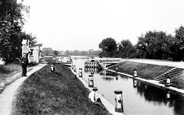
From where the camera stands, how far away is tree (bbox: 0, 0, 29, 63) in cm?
2778

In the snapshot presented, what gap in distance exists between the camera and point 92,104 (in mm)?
16594

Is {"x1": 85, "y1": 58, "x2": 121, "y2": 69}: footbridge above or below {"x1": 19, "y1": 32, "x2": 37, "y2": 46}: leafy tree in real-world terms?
below

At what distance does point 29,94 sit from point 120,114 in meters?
7.43

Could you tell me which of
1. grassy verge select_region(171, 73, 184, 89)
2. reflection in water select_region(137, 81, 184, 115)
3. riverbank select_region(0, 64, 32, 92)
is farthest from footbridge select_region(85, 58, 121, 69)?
riverbank select_region(0, 64, 32, 92)

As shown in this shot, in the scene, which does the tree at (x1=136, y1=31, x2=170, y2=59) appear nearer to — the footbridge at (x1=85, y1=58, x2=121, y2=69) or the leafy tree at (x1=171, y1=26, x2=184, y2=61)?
the leafy tree at (x1=171, y1=26, x2=184, y2=61)

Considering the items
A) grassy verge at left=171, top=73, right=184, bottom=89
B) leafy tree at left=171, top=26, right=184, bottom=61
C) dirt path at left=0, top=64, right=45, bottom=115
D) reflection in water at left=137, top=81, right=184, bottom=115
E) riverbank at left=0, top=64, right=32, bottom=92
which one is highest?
leafy tree at left=171, top=26, right=184, bottom=61

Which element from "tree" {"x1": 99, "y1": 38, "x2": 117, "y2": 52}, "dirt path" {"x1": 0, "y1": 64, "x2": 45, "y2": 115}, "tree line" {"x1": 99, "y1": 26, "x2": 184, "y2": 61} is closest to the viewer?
"dirt path" {"x1": 0, "y1": 64, "x2": 45, "y2": 115}

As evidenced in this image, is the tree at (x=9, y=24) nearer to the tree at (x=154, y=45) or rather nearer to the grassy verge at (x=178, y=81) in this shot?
the grassy verge at (x=178, y=81)

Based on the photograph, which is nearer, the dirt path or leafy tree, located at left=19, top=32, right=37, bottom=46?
the dirt path

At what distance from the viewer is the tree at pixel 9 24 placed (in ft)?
91.1

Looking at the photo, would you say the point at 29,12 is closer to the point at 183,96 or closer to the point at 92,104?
the point at 92,104

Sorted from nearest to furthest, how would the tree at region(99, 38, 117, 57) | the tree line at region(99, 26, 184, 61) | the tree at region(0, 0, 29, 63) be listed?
the tree at region(0, 0, 29, 63)
the tree line at region(99, 26, 184, 61)
the tree at region(99, 38, 117, 57)

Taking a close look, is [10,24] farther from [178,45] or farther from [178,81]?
[178,45]

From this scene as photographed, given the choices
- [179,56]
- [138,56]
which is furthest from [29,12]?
[138,56]
